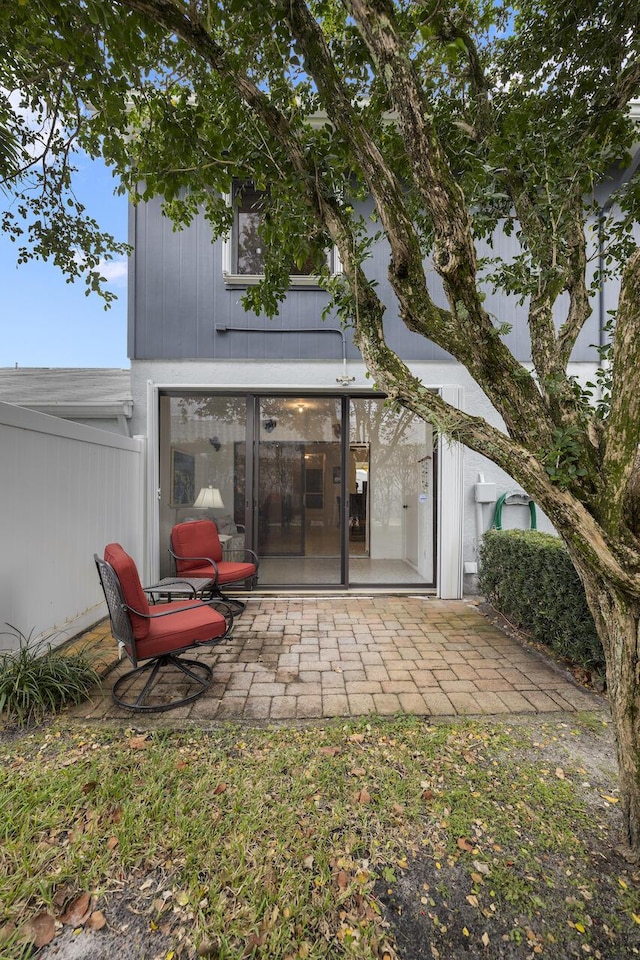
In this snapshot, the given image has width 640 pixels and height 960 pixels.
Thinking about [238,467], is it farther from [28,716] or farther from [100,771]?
[100,771]

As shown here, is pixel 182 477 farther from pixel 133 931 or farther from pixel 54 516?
pixel 133 931

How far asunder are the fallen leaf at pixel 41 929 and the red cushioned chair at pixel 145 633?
1.29 m

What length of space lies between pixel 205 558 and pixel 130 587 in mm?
2041

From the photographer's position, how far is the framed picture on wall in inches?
229

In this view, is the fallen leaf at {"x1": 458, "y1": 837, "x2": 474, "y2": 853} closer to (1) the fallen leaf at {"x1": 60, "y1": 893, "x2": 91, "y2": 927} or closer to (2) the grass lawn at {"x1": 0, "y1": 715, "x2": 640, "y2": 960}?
(2) the grass lawn at {"x1": 0, "y1": 715, "x2": 640, "y2": 960}

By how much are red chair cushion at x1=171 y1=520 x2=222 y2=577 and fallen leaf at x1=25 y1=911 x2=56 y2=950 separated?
10.9 ft

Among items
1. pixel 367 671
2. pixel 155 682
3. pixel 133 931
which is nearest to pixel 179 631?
pixel 155 682

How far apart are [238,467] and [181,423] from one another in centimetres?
102

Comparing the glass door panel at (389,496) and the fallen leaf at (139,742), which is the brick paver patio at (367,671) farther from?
the glass door panel at (389,496)

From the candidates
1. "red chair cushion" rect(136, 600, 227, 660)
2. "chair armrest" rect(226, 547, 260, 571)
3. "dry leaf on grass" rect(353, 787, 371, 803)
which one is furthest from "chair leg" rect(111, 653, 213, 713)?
"chair armrest" rect(226, 547, 260, 571)

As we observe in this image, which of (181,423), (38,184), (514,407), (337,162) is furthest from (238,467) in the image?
(514,407)

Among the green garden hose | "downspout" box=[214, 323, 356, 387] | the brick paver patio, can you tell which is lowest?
the brick paver patio

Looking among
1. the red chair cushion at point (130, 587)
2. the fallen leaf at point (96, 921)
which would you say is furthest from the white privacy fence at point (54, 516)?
the fallen leaf at point (96, 921)

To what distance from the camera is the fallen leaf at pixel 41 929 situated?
1399mm
